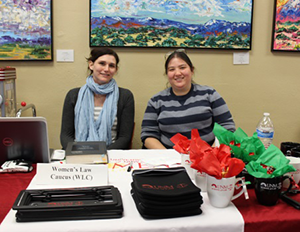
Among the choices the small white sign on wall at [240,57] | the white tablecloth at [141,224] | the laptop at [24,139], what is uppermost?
the small white sign on wall at [240,57]

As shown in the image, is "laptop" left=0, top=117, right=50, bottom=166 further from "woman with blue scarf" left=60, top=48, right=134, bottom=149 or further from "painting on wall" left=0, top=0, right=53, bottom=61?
"painting on wall" left=0, top=0, right=53, bottom=61

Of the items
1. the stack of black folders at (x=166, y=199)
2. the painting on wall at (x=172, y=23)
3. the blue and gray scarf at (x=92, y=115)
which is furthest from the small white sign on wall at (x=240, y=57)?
the stack of black folders at (x=166, y=199)

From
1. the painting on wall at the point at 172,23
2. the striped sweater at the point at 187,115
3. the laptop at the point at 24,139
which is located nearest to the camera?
the laptop at the point at 24,139

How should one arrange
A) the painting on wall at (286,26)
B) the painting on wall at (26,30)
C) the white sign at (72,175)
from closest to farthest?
1. the white sign at (72,175)
2. the painting on wall at (26,30)
3. the painting on wall at (286,26)

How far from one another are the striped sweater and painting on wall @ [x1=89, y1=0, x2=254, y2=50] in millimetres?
617

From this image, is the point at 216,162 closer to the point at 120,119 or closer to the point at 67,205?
the point at 67,205

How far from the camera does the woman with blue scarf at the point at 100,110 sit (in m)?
2.29

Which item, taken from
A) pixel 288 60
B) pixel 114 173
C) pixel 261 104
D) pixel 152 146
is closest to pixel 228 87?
pixel 261 104

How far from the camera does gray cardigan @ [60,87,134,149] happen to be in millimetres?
2252

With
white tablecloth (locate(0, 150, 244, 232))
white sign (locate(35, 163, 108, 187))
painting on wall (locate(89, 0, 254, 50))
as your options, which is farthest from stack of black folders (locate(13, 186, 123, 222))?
Result: painting on wall (locate(89, 0, 254, 50))

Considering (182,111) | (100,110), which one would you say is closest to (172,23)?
(182,111)

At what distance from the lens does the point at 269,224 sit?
1004mm

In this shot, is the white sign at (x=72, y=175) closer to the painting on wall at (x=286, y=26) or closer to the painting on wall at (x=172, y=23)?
the painting on wall at (x=172, y=23)

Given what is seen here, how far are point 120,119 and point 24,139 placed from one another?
1052mm
